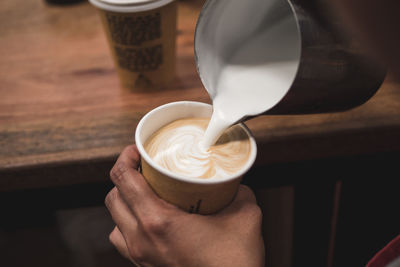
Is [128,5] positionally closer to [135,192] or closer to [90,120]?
[90,120]

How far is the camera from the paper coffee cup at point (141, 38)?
86 centimetres

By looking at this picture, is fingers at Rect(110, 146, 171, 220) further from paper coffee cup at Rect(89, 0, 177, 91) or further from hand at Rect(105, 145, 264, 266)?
paper coffee cup at Rect(89, 0, 177, 91)

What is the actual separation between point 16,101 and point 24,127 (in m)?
0.13

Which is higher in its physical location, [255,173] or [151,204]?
[151,204]

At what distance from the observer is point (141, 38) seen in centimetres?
92

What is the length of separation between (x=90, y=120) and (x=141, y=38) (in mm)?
248

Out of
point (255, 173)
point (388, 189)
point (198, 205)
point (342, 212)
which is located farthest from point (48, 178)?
point (388, 189)

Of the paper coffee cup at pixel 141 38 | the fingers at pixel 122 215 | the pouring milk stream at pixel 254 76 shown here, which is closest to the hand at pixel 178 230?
the fingers at pixel 122 215

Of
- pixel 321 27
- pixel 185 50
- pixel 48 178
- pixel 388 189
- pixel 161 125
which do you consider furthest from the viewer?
pixel 185 50

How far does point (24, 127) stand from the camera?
2.98 feet

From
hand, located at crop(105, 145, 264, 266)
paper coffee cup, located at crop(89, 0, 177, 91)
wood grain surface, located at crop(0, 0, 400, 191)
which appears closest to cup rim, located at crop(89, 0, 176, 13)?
paper coffee cup, located at crop(89, 0, 177, 91)

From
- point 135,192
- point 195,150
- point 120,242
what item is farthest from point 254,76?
point 120,242

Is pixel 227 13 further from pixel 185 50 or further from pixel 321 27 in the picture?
pixel 185 50

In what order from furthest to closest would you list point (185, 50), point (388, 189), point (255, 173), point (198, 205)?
point (185, 50) → point (388, 189) → point (255, 173) → point (198, 205)
